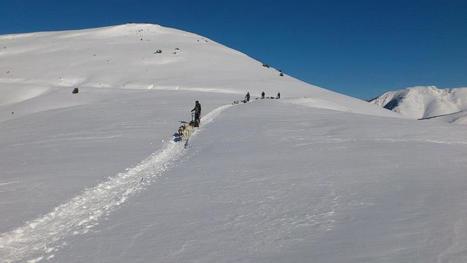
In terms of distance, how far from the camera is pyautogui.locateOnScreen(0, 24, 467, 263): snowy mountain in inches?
320

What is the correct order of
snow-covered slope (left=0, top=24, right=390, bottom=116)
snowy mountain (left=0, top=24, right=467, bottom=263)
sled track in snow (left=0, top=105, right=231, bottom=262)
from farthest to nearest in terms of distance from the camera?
snow-covered slope (left=0, top=24, right=390, bottom=116), sled track in snow (left=0, top=105, right=231, bottom=262), snowy mountain (left=0, top=24, right=467, bottom=263)

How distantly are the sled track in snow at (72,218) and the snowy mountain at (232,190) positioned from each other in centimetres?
4

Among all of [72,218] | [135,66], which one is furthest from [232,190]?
[135,66]

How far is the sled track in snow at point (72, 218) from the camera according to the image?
9.12 metres

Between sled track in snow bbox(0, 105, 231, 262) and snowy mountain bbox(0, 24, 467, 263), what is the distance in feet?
0.15

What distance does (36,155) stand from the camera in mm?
19859

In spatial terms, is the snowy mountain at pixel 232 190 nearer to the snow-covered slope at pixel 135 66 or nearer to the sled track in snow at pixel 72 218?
the sled track in snow at pixel 72 218

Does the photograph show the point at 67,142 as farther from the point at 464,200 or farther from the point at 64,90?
the point at 64,90

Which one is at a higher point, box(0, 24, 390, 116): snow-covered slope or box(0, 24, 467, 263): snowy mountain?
box(0, 24, 390, 116): snow-covered slope

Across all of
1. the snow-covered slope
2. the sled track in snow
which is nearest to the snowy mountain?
the sled track in snow

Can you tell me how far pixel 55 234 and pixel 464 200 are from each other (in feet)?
Result: 28.1

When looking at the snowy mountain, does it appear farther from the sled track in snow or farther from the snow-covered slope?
the snow-covered slope

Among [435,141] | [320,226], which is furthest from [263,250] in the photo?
[435,141]

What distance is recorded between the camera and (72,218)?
11039mm
